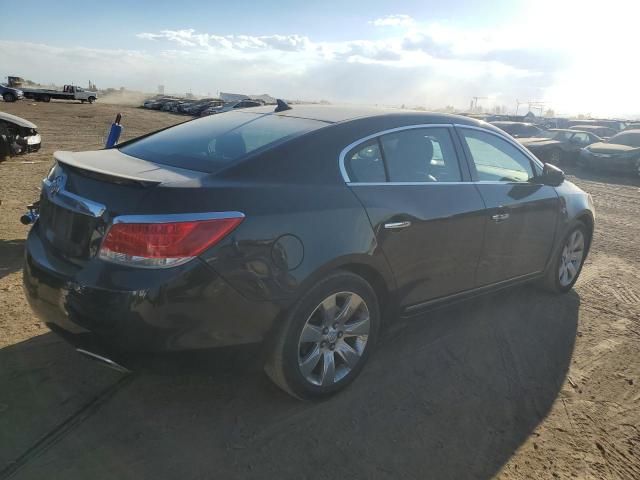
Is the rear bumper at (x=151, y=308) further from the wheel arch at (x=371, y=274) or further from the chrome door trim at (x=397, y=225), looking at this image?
the chrome door trim at (x=397, y=225)

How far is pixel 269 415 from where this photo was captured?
9.66 feet

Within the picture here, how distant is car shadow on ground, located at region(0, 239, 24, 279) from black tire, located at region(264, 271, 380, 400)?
3.11 m

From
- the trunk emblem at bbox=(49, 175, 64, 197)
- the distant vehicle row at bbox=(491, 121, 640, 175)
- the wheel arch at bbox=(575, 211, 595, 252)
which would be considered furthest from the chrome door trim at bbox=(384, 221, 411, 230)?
the distant vehicle row at bbox=(491, 121, 640, 175)

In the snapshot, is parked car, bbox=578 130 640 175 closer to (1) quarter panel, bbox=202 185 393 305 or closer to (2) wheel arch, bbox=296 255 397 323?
(2) wheel arch, bbox=296 255 397 323

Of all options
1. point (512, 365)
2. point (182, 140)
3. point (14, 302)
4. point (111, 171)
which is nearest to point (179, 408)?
point (111, 171)

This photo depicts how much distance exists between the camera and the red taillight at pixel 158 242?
2375mm

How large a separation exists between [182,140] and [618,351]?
3.56 metres

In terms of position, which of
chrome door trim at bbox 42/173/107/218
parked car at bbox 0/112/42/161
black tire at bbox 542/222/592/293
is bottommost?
black tire at bbox 542/222/592/293

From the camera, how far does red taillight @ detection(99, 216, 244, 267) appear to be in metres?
2.38

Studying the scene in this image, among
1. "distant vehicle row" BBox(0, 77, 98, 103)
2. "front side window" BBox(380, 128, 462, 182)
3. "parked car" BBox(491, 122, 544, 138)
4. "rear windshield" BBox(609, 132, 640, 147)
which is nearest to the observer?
"front side window" BBox(380, 128, 462, 182)

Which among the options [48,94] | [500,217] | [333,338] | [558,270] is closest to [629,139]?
[558,270]

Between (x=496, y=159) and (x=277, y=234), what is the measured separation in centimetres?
235

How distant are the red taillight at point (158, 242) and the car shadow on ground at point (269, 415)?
1.61 ft

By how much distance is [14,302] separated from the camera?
409 centimetres
